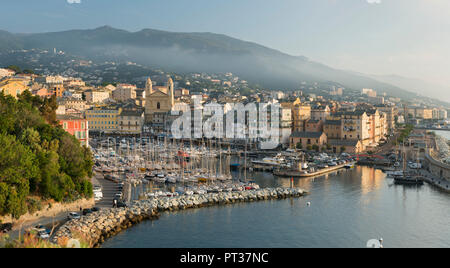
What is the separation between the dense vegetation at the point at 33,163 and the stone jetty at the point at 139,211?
1.41 metres

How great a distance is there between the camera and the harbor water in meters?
12.0

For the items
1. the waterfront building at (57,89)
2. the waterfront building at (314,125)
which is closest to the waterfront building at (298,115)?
the waterfront building at (314,125)

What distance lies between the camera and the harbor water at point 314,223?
11992mm

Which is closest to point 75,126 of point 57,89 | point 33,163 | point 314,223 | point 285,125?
point 33,163

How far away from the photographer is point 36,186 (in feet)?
42.1

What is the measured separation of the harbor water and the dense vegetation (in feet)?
8.54

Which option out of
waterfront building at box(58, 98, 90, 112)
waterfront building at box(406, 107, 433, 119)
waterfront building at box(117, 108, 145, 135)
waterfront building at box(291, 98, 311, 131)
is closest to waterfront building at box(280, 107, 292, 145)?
waterfront building at box(291, 98, 311, 131)

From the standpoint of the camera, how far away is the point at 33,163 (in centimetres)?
1280

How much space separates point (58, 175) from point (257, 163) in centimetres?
1407

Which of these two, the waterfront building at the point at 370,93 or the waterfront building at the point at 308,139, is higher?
the waterfront building at the point at 370,93

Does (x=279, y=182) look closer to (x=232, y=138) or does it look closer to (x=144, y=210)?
(x=144, y=210)

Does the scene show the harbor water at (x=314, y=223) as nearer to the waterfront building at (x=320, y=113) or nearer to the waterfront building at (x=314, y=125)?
the waterfront building at (x=314, y=125)

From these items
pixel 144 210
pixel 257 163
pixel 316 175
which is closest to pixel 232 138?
pixel 257 163

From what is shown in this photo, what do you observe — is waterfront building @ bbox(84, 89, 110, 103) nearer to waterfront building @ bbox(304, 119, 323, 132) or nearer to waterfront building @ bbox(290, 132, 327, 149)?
waterfront building @ bbox(304, 119, 323, 132)
